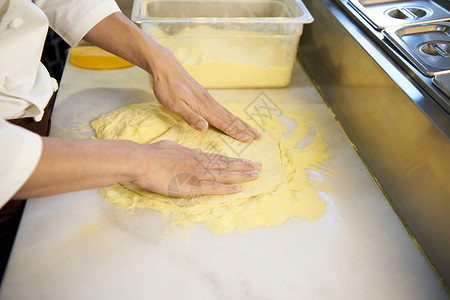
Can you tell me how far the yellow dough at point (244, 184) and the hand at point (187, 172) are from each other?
0.10ft

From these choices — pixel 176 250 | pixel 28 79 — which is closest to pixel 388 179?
pixel 176 250

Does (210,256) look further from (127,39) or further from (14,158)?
(127,39)

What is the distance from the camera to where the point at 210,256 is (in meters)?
0.82

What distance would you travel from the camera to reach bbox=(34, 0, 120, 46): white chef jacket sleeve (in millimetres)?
1137

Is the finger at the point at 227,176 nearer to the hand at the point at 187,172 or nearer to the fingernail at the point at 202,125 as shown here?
the hand at the point at 187,172

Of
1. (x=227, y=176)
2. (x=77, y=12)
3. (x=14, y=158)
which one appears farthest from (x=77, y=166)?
(x=77, y=12)

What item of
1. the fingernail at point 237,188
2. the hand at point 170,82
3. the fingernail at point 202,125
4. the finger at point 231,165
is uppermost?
the hand at point 170,82

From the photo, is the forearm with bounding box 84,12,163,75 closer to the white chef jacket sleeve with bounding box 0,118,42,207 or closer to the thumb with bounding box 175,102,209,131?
the thumb with bounding box 175,102,209,131

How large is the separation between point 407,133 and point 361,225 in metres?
0.27

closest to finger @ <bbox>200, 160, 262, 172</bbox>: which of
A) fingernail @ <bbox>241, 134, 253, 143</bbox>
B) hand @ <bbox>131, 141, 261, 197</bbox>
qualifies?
hand @ <bbox>131, 141, 261, 197</bbox>

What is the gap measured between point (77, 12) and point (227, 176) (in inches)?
29.0

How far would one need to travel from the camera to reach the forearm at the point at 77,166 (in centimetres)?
72

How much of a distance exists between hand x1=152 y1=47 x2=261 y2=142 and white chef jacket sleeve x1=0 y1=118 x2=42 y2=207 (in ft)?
1.74

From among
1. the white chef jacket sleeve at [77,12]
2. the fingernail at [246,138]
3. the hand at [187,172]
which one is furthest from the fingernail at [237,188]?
the white chef jacket sleeve at [77,12]
